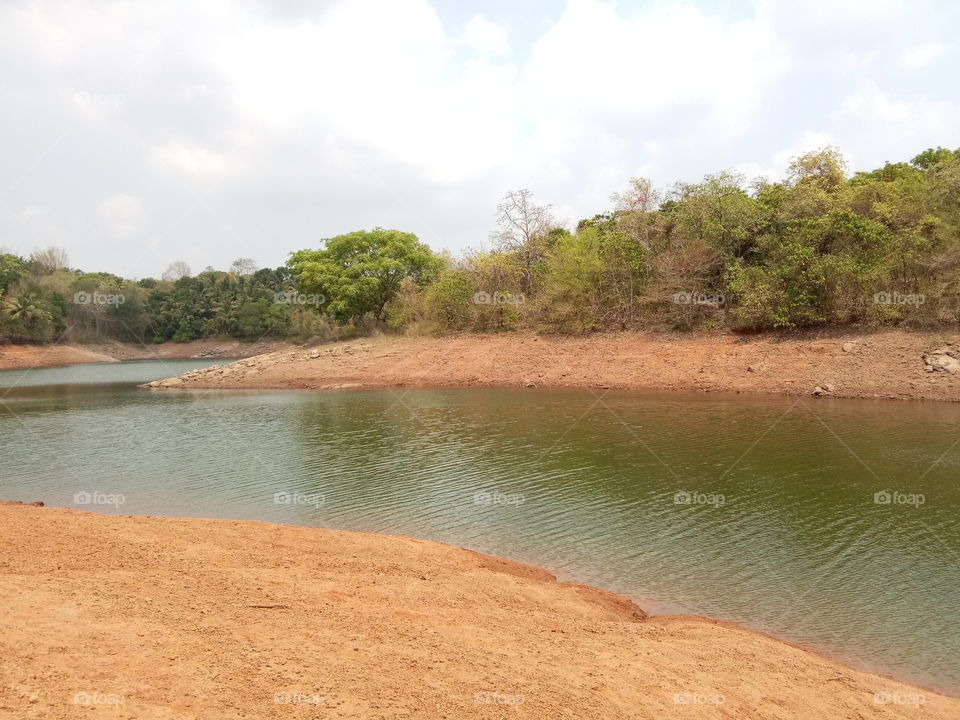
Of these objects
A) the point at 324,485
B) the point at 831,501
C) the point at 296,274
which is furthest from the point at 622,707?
the point at 296,274

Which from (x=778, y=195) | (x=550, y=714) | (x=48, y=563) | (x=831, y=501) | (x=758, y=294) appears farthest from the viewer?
(x=778, y=195)

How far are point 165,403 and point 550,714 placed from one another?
111 feet

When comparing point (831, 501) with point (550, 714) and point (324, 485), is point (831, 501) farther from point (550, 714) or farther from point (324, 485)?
point (324, 485)

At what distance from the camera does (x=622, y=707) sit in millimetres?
5559

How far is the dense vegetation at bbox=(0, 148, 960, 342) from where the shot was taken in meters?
31.4

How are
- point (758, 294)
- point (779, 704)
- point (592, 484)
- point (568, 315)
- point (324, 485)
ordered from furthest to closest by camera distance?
1. point (568, 315)
2. point (758, 294)
3. point (324, 485)
4. point (592, 484)
5. point (779, 704)

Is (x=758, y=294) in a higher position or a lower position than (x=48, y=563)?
higher

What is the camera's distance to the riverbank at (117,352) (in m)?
69.5
